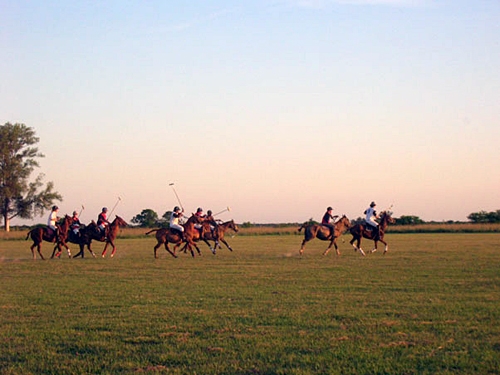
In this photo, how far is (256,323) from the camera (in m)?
10.2

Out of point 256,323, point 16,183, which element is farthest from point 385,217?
point 16,183

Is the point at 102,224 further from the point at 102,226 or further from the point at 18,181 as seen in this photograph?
the point at 18,181

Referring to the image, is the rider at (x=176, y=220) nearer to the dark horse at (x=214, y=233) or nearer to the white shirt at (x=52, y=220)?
the dark horse at (x=214, y=233)

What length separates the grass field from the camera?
25.3ft

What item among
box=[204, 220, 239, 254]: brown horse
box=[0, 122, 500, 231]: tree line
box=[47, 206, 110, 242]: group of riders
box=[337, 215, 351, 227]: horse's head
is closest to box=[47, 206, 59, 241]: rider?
box=[47, 206, 110, 242]: group of riders

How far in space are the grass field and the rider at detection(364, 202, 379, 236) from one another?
896 cm

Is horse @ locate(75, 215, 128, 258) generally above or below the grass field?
above

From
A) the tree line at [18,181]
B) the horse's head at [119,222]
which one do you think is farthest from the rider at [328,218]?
the tree line at [18,181]

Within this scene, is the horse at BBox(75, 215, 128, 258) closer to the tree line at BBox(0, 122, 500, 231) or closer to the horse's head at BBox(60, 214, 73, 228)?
the horse's head at BBox(60, 214, 73, 228)

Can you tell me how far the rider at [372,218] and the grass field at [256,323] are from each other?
353 inches

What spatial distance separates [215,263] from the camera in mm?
23031

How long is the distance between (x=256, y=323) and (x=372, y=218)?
1856cm

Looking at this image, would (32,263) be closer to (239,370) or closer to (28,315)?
(28,315)

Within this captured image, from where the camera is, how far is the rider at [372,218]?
2775cm
